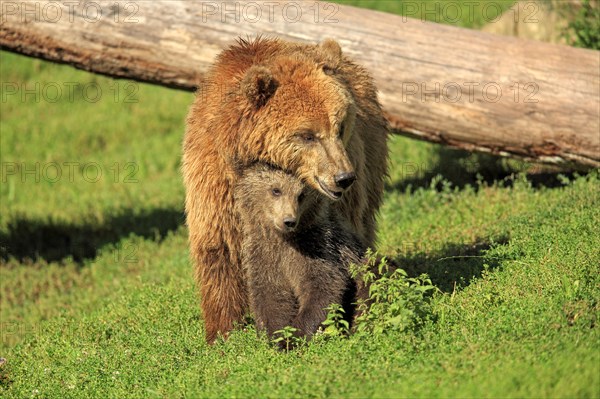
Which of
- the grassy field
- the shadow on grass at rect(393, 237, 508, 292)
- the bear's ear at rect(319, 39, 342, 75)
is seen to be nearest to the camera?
the grassy field

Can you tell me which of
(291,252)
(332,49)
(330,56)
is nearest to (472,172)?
(332,49)

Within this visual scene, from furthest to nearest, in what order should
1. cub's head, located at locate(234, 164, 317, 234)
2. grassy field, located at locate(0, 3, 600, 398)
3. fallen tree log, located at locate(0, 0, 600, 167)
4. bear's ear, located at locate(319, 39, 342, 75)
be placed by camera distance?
fallen tree log, located at locate(0, 0, 600, 167) < bear's ear, located at locate(319, 39, 342, 75) < cub's head, located at locate(234, 164, 317, 234) < grassy field, located at locate(0, 3, 600, 398)

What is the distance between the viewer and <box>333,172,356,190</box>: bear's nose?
6.62 m

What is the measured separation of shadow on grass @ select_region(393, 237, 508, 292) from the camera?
7844 millimetres

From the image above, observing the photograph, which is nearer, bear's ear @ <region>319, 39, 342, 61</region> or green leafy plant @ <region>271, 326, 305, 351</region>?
green leafy plant @ <region>271, 326, 305, 351</region>

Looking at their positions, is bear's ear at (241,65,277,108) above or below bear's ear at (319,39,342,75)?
below

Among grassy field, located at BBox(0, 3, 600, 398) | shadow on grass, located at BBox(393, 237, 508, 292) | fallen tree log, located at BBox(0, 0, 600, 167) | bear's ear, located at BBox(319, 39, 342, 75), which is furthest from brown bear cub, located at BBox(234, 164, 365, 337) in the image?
fallen tree log, located at BBox(0, 0, 600, 167)

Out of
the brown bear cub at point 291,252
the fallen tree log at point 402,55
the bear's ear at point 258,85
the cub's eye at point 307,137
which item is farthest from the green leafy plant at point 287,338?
the fallen tree log at point 402,55

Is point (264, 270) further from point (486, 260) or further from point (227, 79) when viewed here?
point (486, 260)

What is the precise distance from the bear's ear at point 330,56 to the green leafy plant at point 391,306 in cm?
145

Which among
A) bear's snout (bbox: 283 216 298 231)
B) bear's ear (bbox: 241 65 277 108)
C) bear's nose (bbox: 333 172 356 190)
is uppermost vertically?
bear's ear (bbox: 241 65 277 108)

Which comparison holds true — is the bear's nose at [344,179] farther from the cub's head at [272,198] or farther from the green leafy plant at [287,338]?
the green leafy plant at [287,338]

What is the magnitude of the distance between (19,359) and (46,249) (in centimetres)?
466

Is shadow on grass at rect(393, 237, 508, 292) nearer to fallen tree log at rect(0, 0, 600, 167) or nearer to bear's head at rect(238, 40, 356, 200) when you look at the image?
bear's head at rect(238, 40, 356, 200)
